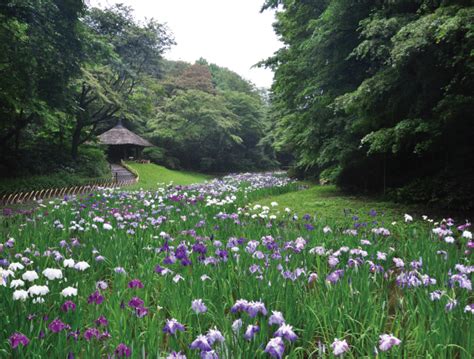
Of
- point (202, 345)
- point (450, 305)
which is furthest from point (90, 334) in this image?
point (450, 305)

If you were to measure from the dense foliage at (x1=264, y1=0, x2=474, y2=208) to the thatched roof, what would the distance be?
24.4 metres

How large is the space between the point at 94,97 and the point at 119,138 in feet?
42.9

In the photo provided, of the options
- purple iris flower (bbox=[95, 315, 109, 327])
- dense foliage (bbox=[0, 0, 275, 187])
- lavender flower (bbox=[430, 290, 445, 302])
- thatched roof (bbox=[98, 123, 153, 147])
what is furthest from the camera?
thatched roof (bbox=[98, 123, 153, 147])

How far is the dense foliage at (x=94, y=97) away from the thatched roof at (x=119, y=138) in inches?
67.0

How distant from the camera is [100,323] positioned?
209 centimetres

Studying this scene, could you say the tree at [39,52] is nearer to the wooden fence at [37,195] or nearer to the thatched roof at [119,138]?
the wooden fence at [37,195]

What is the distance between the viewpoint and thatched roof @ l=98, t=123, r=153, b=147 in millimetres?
34375

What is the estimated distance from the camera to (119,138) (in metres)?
34.8

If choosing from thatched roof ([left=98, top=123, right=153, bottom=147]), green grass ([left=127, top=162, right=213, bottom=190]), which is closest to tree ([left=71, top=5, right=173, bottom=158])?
green grass ([left=127, top=162, right=213, bottom=190])

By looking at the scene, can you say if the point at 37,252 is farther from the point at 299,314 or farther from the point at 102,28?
the point at 102,28

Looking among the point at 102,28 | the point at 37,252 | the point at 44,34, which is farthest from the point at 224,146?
the point at 37,252

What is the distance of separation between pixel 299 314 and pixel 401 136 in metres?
5.70

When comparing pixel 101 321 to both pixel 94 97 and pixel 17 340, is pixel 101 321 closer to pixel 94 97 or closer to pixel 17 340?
pixel 17 340

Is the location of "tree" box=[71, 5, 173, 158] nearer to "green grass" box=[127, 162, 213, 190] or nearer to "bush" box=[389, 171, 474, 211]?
"green grass" box=[127, 162, 213, 190]
